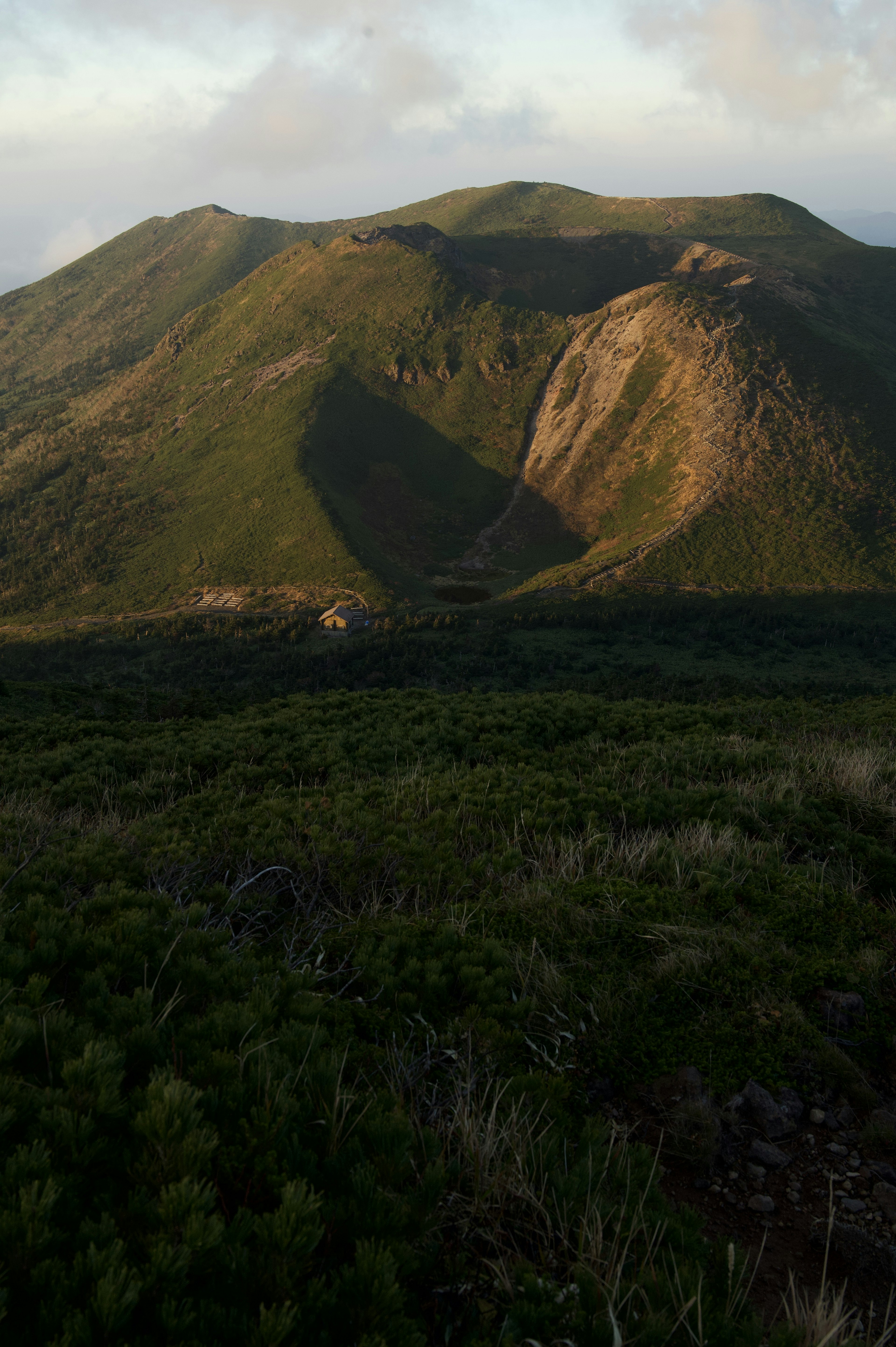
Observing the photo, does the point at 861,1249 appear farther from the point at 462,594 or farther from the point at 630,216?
the point at 630,216

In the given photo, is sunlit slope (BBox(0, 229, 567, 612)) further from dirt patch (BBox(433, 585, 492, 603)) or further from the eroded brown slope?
the eroded brown slope

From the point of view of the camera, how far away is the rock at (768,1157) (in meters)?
3.60

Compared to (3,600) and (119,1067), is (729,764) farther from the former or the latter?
(3,600)

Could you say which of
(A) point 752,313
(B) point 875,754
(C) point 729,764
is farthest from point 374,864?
(A) point 752,313

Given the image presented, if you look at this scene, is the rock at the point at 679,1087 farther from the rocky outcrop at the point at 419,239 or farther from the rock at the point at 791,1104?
the rocky outcrop at the point at 419,239

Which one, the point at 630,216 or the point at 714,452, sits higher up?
the point at 630,216

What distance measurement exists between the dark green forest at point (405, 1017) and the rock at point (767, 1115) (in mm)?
123

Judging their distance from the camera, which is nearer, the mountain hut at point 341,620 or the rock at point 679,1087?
the rock at point 679,1087

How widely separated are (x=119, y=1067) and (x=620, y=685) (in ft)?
128

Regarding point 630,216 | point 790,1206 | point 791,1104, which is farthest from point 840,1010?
point 630,216

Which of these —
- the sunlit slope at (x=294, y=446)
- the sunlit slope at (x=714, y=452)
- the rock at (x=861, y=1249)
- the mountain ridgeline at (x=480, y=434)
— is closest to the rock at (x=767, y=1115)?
the rock at (x=861, y=1249)

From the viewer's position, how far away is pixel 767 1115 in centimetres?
382

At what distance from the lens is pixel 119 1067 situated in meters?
2.69

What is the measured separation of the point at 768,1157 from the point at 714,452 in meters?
87.8
